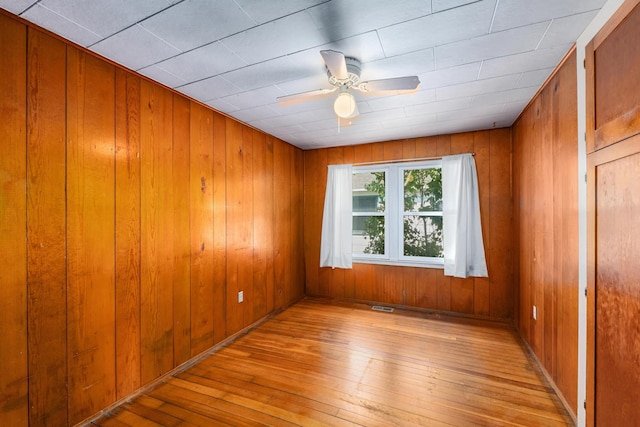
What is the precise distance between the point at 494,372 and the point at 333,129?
291 centimetres

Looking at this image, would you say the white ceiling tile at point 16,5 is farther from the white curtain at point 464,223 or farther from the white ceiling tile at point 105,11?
the white curtain at point 464,223

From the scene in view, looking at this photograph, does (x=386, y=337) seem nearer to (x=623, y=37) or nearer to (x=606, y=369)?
(x=606, y=369)

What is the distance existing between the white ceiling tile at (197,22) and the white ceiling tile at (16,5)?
1.62 feet

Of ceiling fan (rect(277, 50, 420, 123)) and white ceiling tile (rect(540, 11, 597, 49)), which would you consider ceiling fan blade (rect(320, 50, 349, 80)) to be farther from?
white ceiling tile (rect(540, 11, 597, 49))

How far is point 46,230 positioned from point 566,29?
316 cm

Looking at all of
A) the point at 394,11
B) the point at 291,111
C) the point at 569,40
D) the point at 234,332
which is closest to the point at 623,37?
the point at 569,40

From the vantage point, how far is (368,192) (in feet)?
13.4

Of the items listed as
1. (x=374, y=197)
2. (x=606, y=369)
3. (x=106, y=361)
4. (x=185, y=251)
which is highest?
(x=374, y=197)

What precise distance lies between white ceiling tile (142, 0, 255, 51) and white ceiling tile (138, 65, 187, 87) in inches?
17.3

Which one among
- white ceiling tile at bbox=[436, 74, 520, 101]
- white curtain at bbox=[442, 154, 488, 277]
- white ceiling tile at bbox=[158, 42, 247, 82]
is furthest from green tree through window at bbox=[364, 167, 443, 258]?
white ceiling tile at bbox=[158, 42, 247, 82]

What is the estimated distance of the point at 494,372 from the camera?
2.24 metres

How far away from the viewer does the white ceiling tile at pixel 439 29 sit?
4.48ft

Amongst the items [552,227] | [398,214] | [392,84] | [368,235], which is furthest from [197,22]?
[368,235]

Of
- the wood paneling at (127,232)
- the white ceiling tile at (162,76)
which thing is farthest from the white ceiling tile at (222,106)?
the wood paneling at (127,232)
